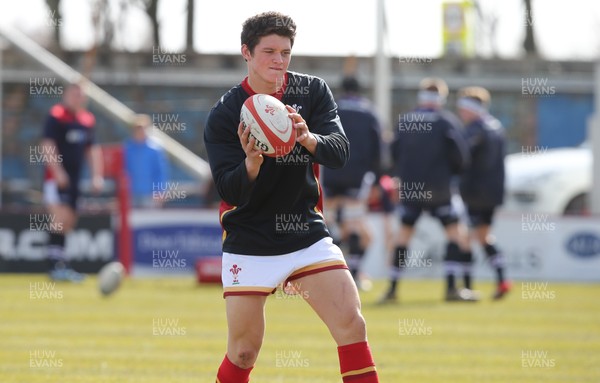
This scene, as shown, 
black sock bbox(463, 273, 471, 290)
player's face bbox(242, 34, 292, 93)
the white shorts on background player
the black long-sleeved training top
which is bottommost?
black sock bbox(463, 273, 471, 290)

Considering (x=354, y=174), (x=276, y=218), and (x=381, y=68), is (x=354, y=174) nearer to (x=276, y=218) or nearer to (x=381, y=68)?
(x=381, y=68)

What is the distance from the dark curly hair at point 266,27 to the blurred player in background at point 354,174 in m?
9.64

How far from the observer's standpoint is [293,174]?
23.1ft

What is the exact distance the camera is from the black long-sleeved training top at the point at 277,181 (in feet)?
22.9

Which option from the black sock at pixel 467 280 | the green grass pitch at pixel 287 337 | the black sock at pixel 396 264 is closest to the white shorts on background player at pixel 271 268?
the green grass pitch at pixel 287 337

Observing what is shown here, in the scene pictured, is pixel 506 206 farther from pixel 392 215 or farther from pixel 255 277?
pixel 255 277

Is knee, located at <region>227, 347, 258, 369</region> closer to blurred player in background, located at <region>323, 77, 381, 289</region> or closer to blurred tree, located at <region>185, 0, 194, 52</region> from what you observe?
blurred player in background, located at <region>323, 77, 381, 289</region>

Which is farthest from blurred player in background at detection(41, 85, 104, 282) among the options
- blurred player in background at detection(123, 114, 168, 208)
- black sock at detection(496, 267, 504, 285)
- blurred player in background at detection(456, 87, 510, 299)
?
black sock at detection(496, 267, 504, 285)

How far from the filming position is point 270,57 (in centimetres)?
689

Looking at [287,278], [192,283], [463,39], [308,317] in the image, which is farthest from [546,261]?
[287,278]

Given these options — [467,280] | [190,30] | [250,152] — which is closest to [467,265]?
[467,280]

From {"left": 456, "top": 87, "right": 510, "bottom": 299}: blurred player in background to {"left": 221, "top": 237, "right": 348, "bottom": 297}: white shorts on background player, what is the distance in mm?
9555

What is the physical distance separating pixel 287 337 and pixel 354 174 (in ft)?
16.7

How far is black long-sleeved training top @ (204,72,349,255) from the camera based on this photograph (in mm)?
6992
